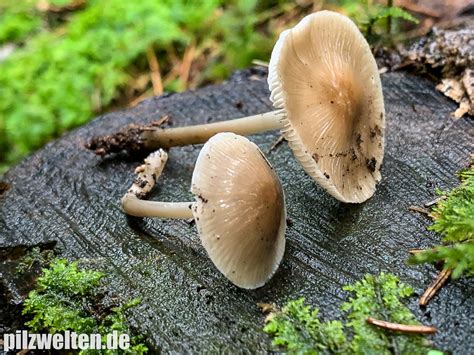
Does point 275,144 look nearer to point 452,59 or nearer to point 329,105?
point 329,105

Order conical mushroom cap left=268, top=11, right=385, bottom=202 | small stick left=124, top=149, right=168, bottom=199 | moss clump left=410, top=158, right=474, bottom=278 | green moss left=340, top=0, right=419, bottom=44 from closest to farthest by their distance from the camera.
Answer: moss clump left=410, top=158, right=474, bottom=278 → conical mushroom cap left=268, top=11, right=385, bottom=202 → small stick left=124, top=149, right=168, bottom=199 → green moss left=340, top=0, right=419, bottom=44

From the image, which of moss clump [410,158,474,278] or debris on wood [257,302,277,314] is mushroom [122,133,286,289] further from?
moss clump [410,158,474,278]

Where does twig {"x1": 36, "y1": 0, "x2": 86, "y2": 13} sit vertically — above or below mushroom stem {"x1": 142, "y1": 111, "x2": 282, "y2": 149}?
below

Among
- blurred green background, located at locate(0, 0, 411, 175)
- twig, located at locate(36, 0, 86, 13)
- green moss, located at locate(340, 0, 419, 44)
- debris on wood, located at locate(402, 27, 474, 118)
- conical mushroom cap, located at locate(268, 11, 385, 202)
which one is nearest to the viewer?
conical mushroom cap, located at locate(268, 11, 385, 202)

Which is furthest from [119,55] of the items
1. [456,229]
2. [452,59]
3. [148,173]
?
[456,229]

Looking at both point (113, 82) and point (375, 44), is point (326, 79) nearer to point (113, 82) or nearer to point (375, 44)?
point (375, 44)

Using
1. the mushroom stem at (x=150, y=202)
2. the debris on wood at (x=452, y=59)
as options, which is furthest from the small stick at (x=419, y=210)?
the mushroom stem at (x=150, y=202)

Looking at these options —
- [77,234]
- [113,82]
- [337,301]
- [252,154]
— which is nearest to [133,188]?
[77,234]

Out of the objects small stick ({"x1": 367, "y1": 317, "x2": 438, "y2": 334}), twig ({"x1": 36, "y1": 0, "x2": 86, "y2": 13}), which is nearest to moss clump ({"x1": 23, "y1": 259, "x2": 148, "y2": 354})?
small stick ({"x1": 367, "y1": 317, "x2": 438, "y2": 334})
